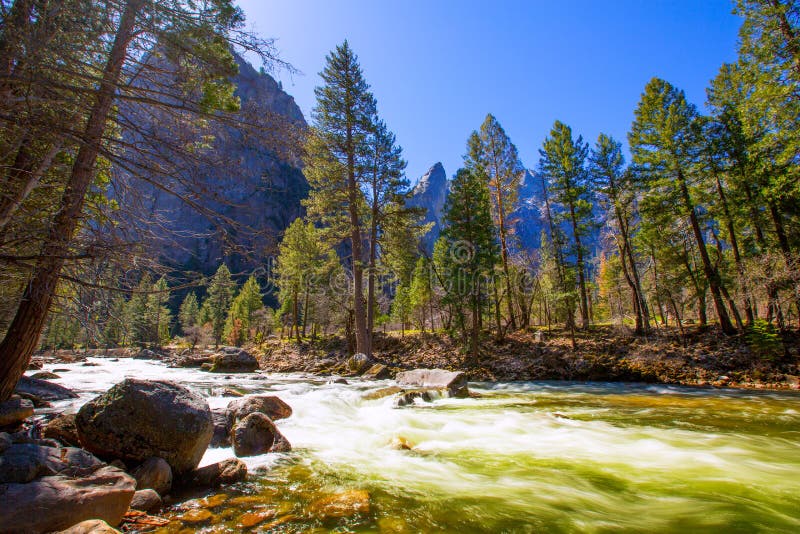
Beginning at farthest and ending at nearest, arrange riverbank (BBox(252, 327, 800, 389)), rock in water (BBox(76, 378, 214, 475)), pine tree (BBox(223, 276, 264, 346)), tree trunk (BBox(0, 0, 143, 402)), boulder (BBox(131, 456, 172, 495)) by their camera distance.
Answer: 1. pine tree (BBox(223, 276, 264, 346))
2. riverbank (BBox(252, 327, 800, 389))
3. rock in water (BBox(76, 378, 214, 475))
4. boulder (BBox(131, 456, 172, 495))
5. tree trunk (BBox(0, 0, 143, 402))

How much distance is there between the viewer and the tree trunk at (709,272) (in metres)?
17.6

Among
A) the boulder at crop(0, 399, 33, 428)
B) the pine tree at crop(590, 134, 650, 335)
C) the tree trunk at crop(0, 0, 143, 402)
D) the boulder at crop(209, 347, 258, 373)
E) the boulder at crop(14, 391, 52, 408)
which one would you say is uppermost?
the pine tree at crop(590, 134, 650, 335)

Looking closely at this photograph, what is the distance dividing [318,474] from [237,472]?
1057 millimetres

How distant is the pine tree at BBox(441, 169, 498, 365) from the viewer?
19578 mm

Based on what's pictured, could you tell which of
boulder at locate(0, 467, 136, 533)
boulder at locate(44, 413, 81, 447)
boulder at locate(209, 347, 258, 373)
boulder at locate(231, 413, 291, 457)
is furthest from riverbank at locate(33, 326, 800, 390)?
boulder at locate(0, 467, 136, 533)

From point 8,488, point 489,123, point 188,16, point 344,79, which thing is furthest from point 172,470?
point 489,123

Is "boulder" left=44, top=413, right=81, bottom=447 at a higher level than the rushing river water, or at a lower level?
higher

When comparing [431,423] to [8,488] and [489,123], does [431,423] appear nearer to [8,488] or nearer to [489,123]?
[8,488]

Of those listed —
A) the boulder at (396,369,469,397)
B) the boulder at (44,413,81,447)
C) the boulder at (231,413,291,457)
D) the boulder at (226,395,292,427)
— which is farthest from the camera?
the boulder at (396,369,469,397)

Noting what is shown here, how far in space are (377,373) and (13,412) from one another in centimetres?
1319

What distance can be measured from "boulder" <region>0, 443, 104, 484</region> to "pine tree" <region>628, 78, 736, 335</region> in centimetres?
2331

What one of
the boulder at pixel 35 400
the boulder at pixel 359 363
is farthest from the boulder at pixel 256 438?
the boulder at pixel 359 363

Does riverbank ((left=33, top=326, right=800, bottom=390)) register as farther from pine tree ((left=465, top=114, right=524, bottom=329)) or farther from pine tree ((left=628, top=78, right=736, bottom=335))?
pine tree ((left=465, top=114, right=524, bottom=329))

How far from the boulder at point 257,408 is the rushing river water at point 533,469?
355mm
